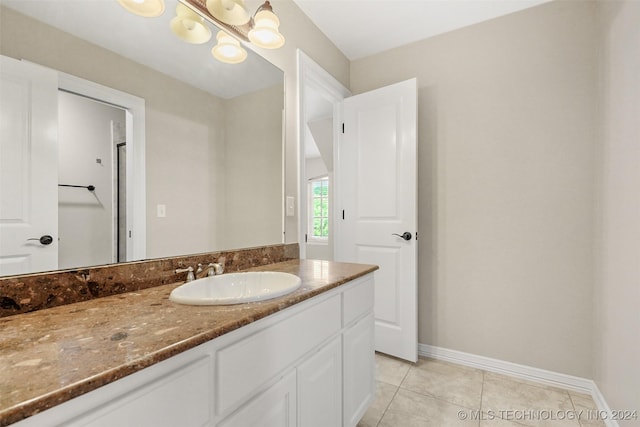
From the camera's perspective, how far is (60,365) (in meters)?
0.49

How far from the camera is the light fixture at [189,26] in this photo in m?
1.21

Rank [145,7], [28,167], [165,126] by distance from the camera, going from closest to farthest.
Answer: [28,167]
[145,7]
[165,126]

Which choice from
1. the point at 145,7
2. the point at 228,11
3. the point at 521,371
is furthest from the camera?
the point at 521,371

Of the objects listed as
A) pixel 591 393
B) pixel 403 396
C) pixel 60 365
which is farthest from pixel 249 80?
pixel 591 393

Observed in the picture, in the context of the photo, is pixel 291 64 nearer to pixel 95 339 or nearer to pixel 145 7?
pixel 145 7

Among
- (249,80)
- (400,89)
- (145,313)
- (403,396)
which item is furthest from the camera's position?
(400,89)

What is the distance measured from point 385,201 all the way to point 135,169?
166 cm

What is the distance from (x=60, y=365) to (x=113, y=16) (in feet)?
3.64

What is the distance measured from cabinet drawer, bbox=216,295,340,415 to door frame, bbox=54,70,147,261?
23.4 inches

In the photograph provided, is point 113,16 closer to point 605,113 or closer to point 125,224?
point 125,224

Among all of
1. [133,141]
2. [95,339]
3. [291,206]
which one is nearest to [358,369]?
[291,206]

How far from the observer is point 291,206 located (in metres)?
1.82

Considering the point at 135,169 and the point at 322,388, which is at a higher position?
the point at 135,169

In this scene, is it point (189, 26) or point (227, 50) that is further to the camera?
point (227, 50)
